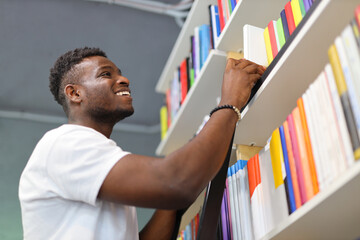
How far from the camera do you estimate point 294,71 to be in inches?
49.6

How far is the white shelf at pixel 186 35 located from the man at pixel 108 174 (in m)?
1.00

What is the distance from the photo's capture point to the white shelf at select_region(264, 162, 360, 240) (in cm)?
89

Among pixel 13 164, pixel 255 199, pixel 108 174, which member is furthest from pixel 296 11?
pixel 13 164

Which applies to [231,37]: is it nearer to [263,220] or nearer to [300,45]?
[300,45]

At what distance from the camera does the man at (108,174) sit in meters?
1.02

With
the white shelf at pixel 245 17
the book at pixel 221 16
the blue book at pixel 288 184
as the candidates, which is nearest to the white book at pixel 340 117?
the blue book at pixel 288 184

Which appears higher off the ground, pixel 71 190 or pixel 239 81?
pixel 239 81

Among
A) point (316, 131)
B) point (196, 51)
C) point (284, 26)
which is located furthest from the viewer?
point (196, 51)

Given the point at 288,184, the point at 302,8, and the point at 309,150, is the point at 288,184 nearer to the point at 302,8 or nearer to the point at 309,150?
the point at 309,150

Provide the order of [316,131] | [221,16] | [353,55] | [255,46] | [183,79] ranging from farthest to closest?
[183,79]
[221,16]
[255,46]
[316,131]
[353,55]

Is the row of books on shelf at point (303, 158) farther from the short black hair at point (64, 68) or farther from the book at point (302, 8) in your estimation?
the short black hair at point (64, 68)

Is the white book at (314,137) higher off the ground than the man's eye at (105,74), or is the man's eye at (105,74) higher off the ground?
the man's eye at (105,74)

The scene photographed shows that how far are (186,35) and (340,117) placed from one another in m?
1.70

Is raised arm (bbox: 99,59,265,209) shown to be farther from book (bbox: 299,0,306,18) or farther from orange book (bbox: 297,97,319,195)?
book (bbox: 299,0,306,18)
